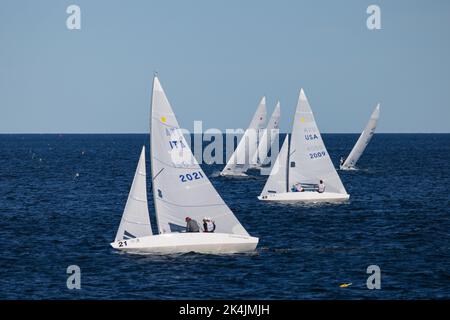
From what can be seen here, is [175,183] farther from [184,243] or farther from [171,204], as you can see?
[184,243]

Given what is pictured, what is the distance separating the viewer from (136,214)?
136 ft

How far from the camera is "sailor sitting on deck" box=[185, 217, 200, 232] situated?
41656 mm

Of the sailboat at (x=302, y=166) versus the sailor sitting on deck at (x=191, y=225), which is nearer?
the sailor sitting on deck at (x=191, y=225)

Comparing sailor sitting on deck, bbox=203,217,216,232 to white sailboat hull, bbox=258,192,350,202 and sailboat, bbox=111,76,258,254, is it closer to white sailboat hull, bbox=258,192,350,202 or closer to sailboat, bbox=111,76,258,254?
sailboat, bbox=111,76,258,254

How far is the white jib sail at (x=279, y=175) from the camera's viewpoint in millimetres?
65375

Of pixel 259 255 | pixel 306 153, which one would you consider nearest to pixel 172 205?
pixel 259 255

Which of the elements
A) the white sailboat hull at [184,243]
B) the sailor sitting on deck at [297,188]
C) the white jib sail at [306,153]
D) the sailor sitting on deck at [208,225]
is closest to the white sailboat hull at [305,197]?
the sailor sitting on deck at [297,188]

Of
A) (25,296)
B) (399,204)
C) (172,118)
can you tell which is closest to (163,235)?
(172,118)

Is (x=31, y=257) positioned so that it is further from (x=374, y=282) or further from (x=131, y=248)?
(x=374, y=282)

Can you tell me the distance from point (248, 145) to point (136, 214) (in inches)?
1931

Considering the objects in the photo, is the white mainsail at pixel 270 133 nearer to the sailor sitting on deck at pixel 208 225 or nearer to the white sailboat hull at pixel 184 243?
the sailor sitting on deck at pixel 208 225

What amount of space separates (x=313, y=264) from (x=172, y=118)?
413 inches

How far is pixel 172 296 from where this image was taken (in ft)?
112

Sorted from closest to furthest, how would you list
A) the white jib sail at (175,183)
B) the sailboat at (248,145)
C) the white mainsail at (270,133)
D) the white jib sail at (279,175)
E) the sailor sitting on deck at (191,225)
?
1. the white jib sail at (175,183)
2. the sailor sitting on deck at (191,225)
3. the white jib sail at (279,175)
4. the sailboat at (248,145)
5. the white mainsail at (270,133)
